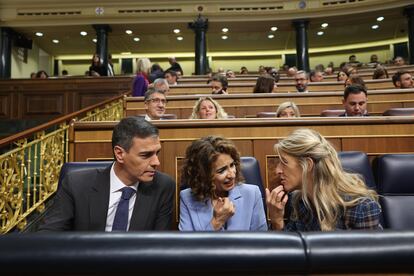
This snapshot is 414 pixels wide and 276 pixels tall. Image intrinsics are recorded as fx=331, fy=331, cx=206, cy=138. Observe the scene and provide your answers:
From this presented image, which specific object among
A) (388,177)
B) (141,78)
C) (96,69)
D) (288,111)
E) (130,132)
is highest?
(96,69)

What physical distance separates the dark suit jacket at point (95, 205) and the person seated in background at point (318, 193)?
430 millimetres

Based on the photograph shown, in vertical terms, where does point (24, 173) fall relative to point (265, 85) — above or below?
below

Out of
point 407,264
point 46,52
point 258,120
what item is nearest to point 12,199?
point 258,120

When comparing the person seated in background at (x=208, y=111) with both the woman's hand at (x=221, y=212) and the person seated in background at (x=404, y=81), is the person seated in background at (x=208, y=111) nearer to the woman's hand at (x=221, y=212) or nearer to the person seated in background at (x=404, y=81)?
the woman's hand at (x=221, y=212)

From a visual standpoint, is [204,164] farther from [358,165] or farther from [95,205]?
[358,165]

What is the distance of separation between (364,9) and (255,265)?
979cm

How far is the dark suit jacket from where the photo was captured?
4.04 feet

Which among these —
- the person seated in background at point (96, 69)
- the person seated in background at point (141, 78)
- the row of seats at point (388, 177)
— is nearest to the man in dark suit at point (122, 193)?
the row of seats at point (388, 177)

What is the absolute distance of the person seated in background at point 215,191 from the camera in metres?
1.32

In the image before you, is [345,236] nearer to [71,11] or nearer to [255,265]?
[255,265]

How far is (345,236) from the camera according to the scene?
0.58 m

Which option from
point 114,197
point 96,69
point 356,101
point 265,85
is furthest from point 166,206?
point 96,69

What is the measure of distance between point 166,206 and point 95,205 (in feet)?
0.88

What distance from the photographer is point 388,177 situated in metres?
1.54
